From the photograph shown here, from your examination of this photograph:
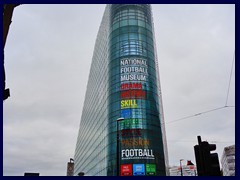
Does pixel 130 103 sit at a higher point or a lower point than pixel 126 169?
higher

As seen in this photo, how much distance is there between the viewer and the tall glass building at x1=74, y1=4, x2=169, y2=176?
53.4 m

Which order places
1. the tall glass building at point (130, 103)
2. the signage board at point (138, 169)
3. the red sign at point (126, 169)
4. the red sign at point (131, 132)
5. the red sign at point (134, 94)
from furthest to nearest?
the red sign at point (134, 94)
the red sign at point (131, 132)
the tall glass building at point (130, 103)
the red sign at point (126, 169)
the signage board at point (138, 169)

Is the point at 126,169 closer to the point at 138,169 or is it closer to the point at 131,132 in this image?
the point at 138,169

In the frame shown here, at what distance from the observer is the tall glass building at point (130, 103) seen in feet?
175

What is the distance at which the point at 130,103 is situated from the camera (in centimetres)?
5722

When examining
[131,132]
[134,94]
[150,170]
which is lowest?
[150,170]

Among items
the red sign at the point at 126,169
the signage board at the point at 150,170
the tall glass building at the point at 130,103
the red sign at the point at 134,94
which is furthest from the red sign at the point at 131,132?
the red sign at the point at 134,94

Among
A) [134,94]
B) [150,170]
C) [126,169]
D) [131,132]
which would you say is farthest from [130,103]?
[150,170]

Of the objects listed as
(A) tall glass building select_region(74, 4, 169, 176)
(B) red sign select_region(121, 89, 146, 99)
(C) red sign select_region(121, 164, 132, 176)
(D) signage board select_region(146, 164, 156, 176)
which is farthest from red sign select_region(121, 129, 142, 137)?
(B) red sign select_region(121, 89, 146, 99)

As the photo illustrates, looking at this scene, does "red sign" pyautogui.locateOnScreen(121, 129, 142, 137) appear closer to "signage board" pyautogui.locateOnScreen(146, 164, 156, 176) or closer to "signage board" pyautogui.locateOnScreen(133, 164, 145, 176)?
"signage board" pyautogui.locateOnScreen(133, 164, 145, 176)

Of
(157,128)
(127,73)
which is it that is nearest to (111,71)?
(127,73)

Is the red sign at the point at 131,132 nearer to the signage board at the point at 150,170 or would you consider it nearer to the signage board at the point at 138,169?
the signage board at the point at 138,169

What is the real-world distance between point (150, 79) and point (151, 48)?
9.73 m
